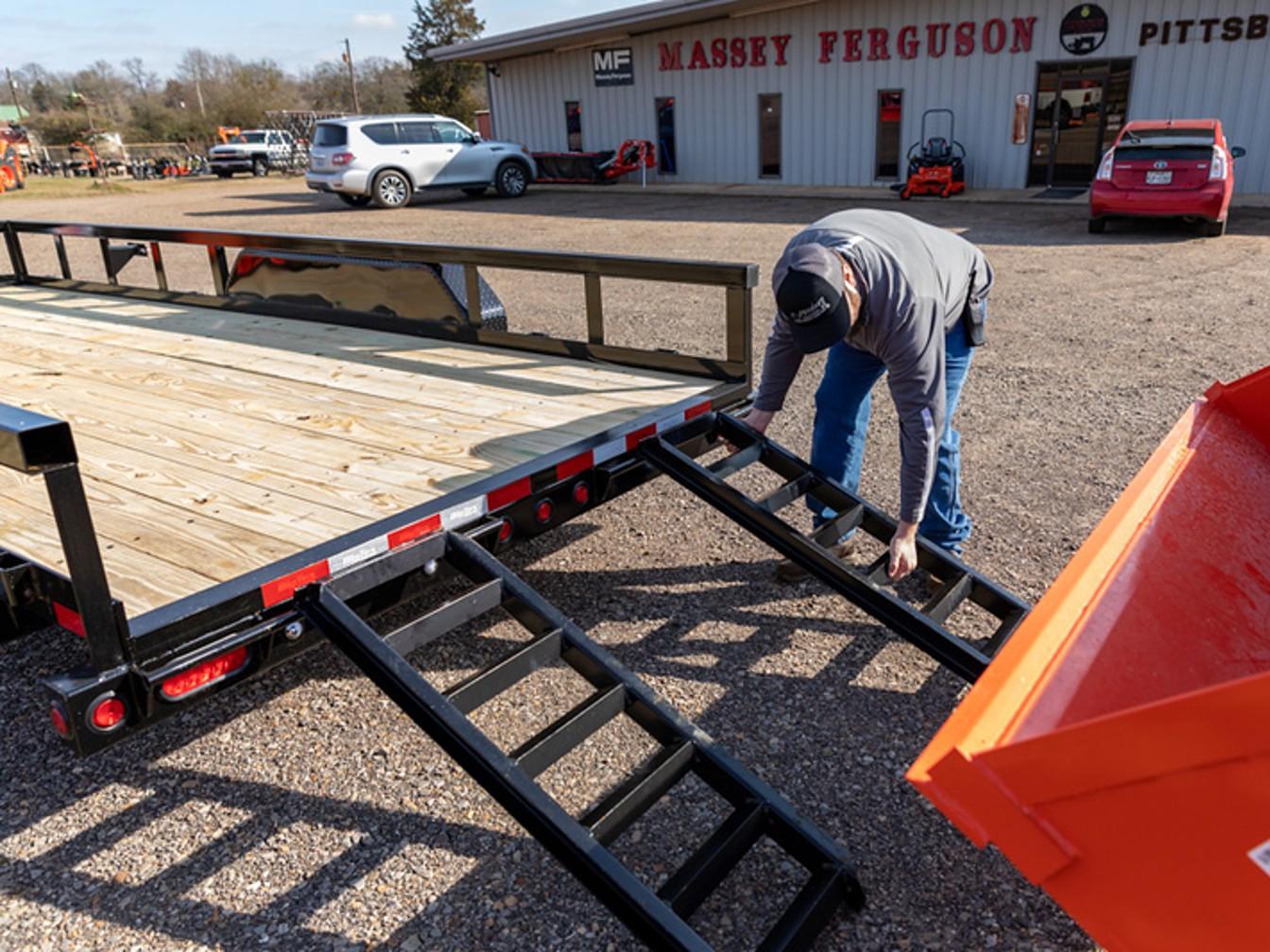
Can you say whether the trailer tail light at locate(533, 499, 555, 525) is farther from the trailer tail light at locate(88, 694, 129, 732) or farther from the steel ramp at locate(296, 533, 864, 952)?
the trailer tail light at locate(88, 694, 129, 732)

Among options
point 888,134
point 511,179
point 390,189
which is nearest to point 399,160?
point 390,189

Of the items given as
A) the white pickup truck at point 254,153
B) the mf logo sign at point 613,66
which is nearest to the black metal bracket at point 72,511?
the mf logo sign at point 613,66

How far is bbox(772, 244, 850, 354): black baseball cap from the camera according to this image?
8.90 feet

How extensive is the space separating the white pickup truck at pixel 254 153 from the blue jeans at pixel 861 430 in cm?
3429

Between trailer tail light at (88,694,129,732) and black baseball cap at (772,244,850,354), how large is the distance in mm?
1927

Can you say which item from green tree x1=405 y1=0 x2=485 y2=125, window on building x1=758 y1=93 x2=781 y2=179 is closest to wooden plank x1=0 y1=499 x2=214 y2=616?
window on building x1=758 y1=93 x2=781 y2=179

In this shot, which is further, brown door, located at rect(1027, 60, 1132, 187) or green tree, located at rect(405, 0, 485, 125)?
green tree, located at rect(405, 0, 485, 125)

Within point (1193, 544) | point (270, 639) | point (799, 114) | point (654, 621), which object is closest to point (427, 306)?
point (654, 621)

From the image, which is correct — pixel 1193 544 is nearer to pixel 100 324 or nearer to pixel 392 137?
pixel 100 324

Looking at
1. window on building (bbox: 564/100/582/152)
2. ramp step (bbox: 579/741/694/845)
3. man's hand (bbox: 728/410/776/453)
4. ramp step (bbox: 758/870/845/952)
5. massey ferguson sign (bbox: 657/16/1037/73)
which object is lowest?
ramp step (bbox: 758/870/845/952)

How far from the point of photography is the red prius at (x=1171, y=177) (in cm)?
1232

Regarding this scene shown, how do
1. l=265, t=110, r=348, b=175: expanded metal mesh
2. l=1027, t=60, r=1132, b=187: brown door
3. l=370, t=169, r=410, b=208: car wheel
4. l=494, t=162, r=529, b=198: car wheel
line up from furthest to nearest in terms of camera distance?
l=265, t=110, r=348, b=175: expanded metal mesh
l=494, t=162, r=529, b=198: car wheel
l=370, t=169, r=410, b=208: car wheel
l=1027, t=60, r=1132, b=187: brown door

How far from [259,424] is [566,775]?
185cm

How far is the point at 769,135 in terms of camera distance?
21.8m
